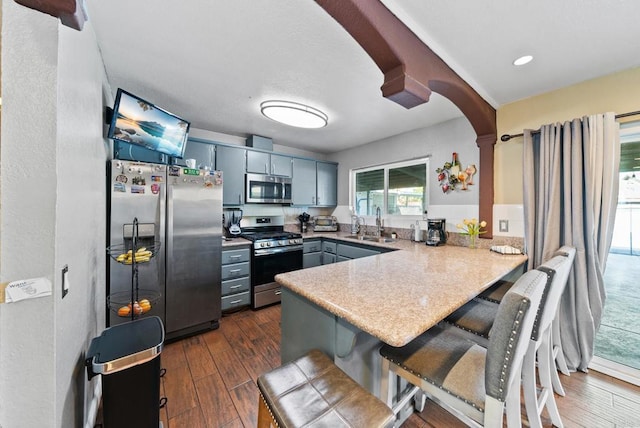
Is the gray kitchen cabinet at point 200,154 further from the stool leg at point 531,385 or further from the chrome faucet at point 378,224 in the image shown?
the stool leg at point 531,385

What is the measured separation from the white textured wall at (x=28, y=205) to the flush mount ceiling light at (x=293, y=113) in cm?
152

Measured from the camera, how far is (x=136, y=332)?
1.30 m

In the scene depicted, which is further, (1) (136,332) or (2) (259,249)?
(2) (259,249)

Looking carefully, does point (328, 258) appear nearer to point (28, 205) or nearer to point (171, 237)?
point (171, 237)

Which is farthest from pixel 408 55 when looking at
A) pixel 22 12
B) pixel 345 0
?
pixel 22 12

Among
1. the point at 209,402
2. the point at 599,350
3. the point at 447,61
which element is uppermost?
the point at 447,61

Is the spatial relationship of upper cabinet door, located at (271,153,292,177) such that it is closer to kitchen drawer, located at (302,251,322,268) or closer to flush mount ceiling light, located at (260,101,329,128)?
flush mount ceiling light, located at (260,101,329,128)

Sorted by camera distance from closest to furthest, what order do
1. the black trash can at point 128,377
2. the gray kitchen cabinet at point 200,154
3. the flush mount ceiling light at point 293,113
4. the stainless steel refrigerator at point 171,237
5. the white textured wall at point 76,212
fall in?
the white textured wall at point 76,212
the black trash can at point 128,377
the stainless steel refrigerator at point 171,237
the flush mount ceiling light at point 293,113
the gray kitchen cabinet at point 200,154

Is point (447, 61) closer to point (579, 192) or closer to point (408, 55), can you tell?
point (408, 55)

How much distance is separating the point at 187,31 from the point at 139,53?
502 mm

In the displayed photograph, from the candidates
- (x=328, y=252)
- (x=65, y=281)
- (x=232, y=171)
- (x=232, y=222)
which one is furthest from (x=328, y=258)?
(x=65, y=281)

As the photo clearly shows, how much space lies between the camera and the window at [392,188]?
317 cm

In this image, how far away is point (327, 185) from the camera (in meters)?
4.20

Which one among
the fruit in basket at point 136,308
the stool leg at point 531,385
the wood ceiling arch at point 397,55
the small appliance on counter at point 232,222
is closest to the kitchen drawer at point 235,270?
the small appliance on counter at point 232,222
